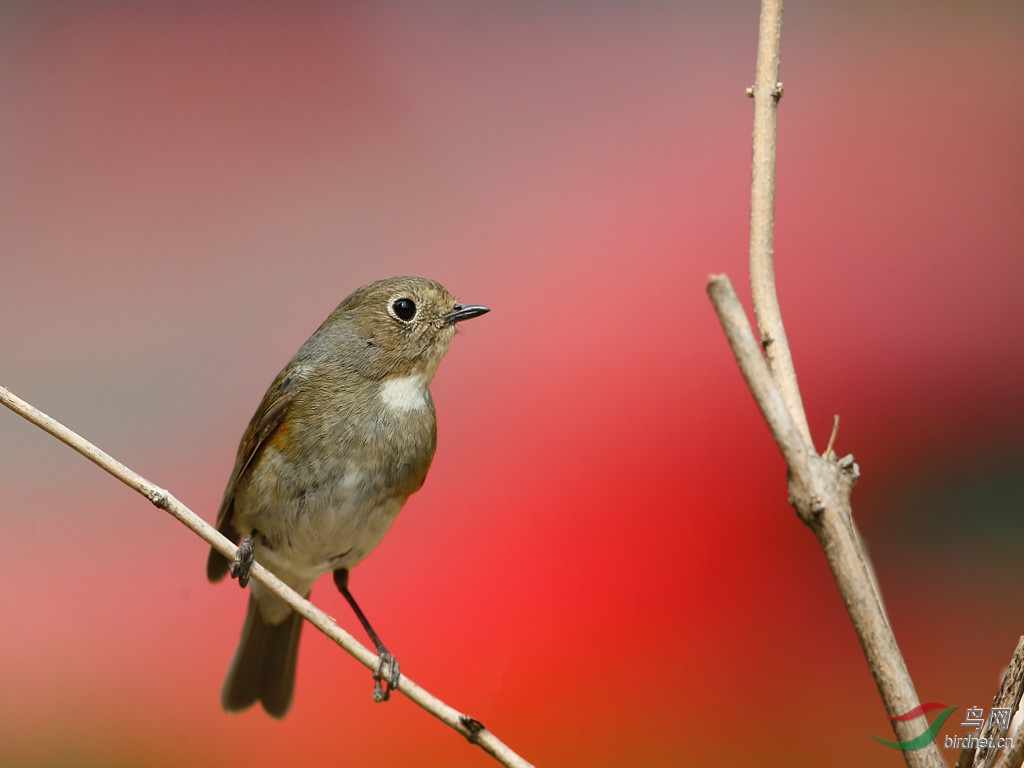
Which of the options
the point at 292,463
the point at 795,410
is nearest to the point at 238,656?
the point at 292,463

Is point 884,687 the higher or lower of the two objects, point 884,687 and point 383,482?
the lower


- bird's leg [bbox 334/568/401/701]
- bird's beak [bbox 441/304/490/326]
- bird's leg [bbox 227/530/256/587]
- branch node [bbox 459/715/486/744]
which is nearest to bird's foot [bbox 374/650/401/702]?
bird's leg [bbox 334/568/401/701]

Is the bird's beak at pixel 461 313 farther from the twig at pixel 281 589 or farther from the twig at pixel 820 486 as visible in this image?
the twig at pixel 820 486

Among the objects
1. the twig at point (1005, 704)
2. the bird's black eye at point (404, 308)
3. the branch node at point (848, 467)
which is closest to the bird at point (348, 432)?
the bird's black eye at point (404, 308)

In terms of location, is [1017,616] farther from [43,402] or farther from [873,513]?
[43,402]

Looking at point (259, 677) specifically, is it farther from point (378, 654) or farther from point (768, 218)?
point (768, 218)

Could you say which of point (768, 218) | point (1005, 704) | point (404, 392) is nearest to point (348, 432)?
point (404, 392)
